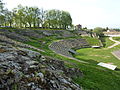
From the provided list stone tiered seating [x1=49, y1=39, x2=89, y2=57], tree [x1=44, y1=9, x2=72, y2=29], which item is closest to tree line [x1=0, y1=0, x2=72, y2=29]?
tree [x1=44, y1=9, x2=72, y2=29]

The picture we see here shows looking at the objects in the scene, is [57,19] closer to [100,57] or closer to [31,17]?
[31,17]

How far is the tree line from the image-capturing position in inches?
2753

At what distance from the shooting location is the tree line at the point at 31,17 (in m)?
69.9

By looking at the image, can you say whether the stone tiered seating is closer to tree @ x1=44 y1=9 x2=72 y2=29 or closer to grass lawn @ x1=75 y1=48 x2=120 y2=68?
grass lawn @ x1=75 y1=48 x2=120 y2=68

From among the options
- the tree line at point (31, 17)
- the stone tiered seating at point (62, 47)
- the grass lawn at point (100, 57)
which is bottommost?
the grass lawn at point (100, 57)

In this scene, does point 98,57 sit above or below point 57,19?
below

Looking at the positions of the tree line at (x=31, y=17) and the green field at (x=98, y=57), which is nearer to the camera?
the green field at (x=98, y=57)

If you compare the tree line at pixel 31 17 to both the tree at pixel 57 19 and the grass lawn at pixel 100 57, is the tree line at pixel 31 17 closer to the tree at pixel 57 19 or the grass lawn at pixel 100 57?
the tree at pixel 57 19

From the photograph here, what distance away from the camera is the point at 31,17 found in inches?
3083

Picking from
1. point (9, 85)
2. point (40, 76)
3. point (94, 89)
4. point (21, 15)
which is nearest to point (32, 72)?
point (40, 76)

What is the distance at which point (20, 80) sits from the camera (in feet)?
21.7

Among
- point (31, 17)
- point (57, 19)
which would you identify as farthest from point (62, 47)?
point (57, 19)

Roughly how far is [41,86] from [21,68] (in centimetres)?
220

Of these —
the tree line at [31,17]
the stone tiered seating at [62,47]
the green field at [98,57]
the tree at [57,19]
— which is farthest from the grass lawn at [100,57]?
the tree at [57,19]
